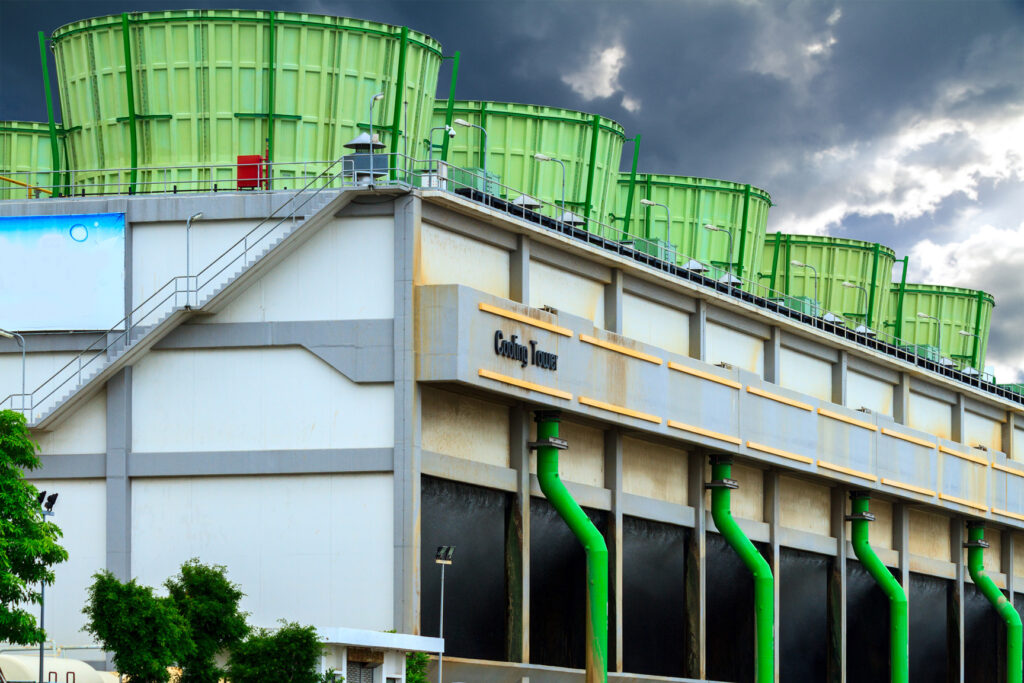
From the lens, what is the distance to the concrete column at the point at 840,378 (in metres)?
87.0

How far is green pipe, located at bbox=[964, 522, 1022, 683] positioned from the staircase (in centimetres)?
4994

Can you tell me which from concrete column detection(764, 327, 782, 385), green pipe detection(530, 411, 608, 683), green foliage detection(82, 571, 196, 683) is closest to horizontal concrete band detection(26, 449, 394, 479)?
green pipe detection(530, 411, 608, 683)

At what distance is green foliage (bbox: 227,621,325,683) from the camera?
49.1 m

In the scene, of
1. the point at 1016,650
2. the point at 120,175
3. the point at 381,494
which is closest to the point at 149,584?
the point at 381,494

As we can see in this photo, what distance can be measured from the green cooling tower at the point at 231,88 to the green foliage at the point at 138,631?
20.1m

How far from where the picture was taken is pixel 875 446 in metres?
86.8

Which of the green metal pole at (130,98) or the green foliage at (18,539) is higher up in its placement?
the green metal pole at (130,98)

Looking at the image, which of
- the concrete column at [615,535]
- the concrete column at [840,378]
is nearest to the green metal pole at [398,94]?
the concrete column at [615,535]

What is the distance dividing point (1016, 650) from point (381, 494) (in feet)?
172

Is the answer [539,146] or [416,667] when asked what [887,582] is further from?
[416,667]

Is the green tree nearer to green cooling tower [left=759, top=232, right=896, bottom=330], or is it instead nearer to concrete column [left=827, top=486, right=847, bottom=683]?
concrete column [left=827, top=486, right=847, bottom=683]

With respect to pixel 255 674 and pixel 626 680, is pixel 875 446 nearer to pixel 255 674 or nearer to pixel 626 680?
pixel 626 680

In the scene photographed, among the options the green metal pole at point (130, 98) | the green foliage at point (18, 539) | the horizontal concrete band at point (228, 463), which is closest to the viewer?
the green foliage at point (18, 539)

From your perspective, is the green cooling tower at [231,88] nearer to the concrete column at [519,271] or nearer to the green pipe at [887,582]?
the concrete column at [519,271]
